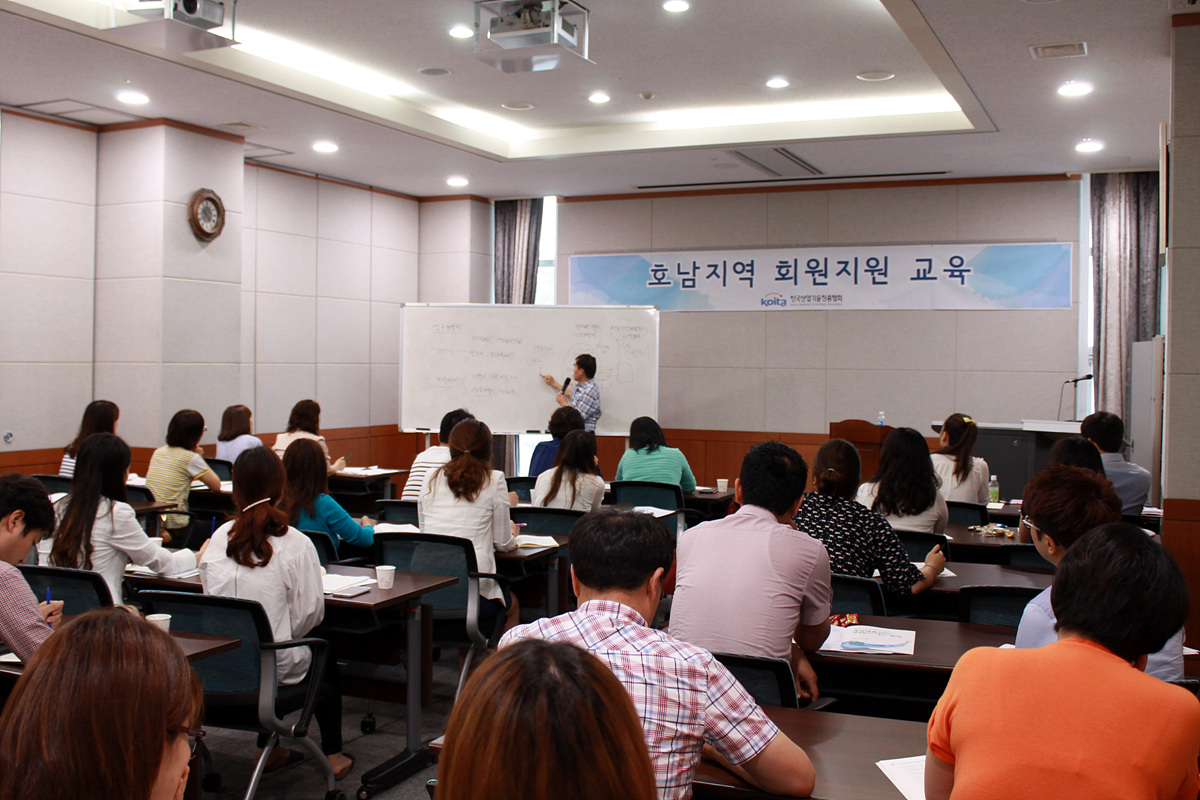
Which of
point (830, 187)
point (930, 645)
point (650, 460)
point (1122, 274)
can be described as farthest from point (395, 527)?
point (1122, 274)

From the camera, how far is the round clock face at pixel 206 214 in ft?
24.7

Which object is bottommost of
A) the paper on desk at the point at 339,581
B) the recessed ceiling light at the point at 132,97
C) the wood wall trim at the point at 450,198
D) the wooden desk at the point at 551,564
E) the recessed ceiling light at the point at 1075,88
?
the wooden desk at the point at 551,564

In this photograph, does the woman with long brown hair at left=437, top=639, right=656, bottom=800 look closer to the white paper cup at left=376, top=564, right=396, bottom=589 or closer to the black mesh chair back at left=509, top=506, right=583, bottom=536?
the white paper cup at left=376, top=564, right=396, bottom=589

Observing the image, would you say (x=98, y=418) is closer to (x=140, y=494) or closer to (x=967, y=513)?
(x=140, y=494)

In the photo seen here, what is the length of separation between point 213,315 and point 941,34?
5.70 metres

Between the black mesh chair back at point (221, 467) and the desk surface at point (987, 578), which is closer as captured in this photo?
the desk surface at point (987, 578)

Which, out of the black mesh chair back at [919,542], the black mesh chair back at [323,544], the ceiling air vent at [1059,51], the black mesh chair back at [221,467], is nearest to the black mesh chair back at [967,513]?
the black mesh chair back at [919,542]

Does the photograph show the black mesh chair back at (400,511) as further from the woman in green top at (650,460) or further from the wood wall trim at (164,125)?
the wood wall trim at (164,125)

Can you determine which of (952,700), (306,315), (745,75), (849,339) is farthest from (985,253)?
(952,700)

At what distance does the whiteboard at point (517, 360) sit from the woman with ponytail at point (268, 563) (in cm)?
598

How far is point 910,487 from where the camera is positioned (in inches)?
178

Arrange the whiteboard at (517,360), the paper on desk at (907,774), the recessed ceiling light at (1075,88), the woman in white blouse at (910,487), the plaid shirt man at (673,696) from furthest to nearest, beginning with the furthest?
1. the whiteboard at (517,360)
2. the recessed ceiling light at (1075,88)
3. the woman in white blouse at (910,487)
4. the paper on desk at (907,774)
5. the plaid shirt man at (673,696)

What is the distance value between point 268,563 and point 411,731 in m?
1.00

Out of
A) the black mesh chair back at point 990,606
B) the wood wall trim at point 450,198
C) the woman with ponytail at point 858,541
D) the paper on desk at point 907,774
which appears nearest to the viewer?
the paper on desk at point 907,774
